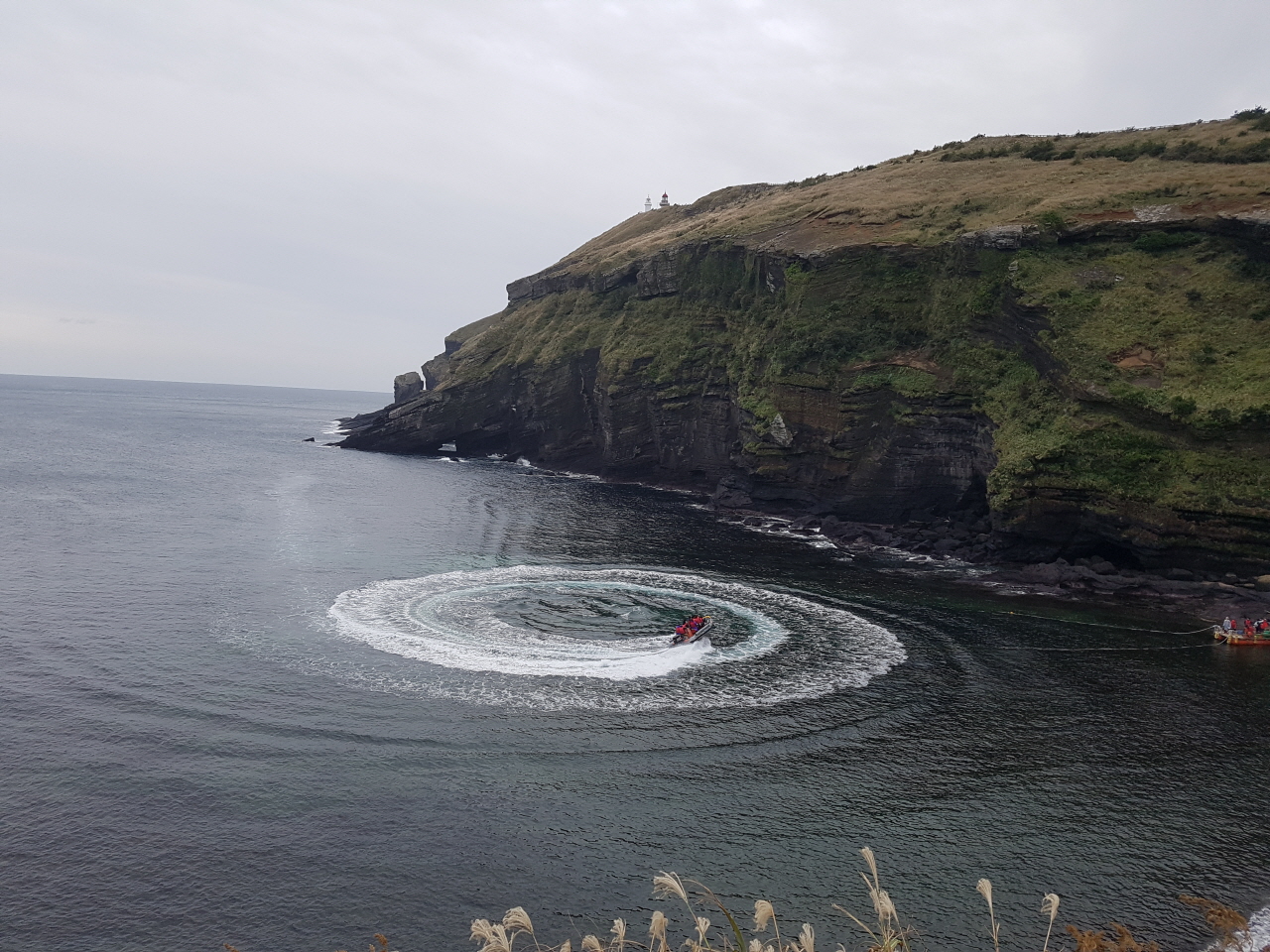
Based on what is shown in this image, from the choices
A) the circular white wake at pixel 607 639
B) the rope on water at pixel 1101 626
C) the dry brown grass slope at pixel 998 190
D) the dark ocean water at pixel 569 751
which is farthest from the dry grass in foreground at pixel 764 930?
the dry brown grass slope at pixel 998 190

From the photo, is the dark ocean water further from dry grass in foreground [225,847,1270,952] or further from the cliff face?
the cliff face

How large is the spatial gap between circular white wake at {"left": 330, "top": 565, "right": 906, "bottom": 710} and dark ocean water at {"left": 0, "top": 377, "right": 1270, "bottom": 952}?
25cm

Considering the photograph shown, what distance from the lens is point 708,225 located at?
396 feet

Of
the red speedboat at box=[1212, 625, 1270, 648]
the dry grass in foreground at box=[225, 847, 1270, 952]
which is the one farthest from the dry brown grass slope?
the dry grass in foreground at box=[225, 847, 1270, 952]

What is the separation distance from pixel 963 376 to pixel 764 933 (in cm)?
6260

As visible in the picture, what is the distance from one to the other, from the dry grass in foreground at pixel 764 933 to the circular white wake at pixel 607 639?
15711 mm

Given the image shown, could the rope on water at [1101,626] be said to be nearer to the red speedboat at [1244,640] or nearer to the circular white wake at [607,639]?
the red speedboat at [1244,640]

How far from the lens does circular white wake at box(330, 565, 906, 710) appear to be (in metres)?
39.9

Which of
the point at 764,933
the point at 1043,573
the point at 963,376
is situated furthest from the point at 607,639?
the point at 963,376

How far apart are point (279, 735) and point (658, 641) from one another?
67.6 feet

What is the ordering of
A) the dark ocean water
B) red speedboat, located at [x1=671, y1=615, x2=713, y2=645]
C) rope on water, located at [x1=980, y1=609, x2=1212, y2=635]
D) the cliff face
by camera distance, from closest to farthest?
the dark ocean water < red speedboat, located at [x1=671, y1=615, x2=713, y2=645] < rope on water, located at [x1=980, y1=609, x2=1212, y2=635] < the cliff face

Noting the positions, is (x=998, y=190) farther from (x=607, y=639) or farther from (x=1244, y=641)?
(x=607, y=639)

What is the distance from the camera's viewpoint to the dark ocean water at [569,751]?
80.6ft

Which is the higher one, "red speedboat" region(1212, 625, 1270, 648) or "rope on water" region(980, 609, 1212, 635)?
"red speedboat" region(1212, 625, 1270, 648)
